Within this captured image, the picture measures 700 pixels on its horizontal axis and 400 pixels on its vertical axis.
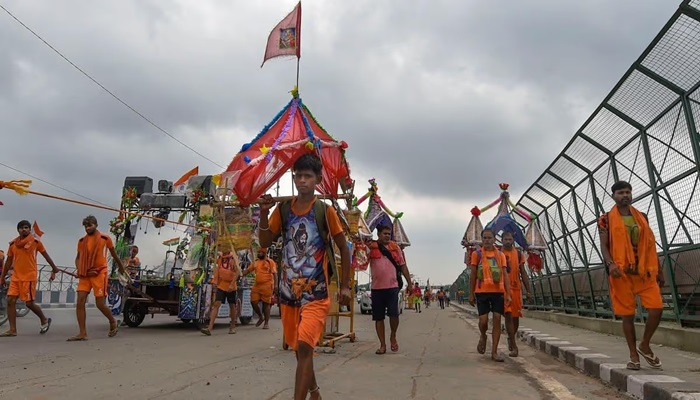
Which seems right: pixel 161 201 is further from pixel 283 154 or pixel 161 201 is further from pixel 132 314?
pixel 283 154

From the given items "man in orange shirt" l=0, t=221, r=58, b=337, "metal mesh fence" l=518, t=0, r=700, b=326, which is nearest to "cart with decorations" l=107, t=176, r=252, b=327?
"man in orange shirt" l=0, t=221, r=58, b=337

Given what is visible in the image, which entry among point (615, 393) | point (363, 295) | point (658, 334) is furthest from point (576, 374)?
point (363, 295)

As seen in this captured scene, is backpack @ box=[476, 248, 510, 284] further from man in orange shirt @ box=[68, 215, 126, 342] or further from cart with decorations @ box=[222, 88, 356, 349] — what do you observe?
man in orange shirt @ box=[68, 215, 126, 342]

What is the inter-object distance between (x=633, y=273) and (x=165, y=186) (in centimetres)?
1308

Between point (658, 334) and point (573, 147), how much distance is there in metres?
4.00

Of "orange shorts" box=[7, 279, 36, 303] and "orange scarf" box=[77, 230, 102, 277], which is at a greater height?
"orange scarf" box=[77, 230, 102, 277]

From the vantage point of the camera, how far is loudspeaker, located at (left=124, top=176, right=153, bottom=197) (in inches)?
575

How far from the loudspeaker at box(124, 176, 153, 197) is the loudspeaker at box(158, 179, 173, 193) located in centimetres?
31

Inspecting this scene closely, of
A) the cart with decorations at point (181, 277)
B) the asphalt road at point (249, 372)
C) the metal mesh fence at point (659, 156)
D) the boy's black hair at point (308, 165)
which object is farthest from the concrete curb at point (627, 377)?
the cart with decorations at point (181, 277)

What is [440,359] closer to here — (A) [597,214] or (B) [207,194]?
(A) [597,214]

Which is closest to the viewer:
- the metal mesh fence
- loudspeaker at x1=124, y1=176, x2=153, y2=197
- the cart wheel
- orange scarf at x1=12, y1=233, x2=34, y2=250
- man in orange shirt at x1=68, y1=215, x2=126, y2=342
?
the metal mesh fence

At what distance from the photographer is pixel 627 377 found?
4.26m

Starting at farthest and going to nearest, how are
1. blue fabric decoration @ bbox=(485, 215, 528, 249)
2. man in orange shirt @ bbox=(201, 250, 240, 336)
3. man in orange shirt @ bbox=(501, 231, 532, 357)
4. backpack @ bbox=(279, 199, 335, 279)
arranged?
blue fabric decoration @ bbox=(485, 215, 528, 249) < man in orange shirt @ bbox=(201, 250, 240, 336) < man in orange shirt @ bbox=(501, 231, 532, 357) < backpack @ bbox=(279, 199, 335, 279)

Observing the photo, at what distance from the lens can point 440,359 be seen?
630 cm
